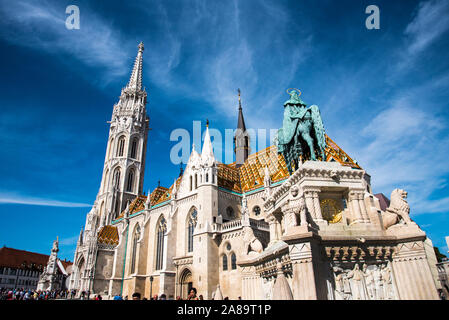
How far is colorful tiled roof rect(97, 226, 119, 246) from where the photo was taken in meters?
38.1

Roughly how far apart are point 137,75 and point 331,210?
61.6 m

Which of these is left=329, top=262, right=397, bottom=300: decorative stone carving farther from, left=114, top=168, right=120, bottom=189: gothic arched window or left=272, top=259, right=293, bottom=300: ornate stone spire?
left=114, top=168, right=120, bottom=189: gothic arched window

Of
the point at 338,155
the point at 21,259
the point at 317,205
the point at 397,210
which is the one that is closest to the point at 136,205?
the point at 338,155

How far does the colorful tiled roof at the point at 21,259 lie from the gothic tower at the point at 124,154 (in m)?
23.8

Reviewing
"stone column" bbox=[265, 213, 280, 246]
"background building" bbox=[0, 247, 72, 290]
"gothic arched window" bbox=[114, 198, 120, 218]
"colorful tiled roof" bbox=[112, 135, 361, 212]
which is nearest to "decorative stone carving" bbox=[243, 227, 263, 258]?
"stone column" bbox=[265, 213, 280, 246]

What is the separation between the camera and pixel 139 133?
55.0 m

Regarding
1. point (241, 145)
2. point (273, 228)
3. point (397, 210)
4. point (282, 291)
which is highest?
point (241, 145)

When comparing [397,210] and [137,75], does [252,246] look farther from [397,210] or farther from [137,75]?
[137,75]

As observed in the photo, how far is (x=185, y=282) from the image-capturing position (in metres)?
26.7

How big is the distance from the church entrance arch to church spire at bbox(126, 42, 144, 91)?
43689 millimetres

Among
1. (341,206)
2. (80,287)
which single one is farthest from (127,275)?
(341,206)

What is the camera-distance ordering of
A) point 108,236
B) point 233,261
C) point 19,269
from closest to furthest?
point 233,261
point 108,236
point 19,269

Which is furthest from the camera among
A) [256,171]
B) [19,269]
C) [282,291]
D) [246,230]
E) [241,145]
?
[19,269]
